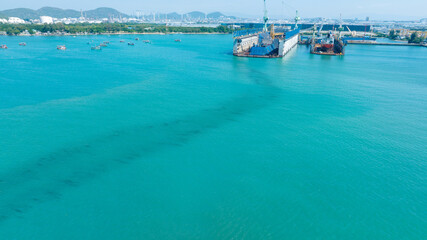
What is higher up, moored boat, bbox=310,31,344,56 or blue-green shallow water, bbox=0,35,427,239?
moored boat, bbox=310,31,344,56

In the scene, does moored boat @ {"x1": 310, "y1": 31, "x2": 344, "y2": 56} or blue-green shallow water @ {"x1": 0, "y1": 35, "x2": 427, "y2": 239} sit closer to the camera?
blue-green shallow water @ {"x1": 0, "y1": 35, "x2": 427, "y2": 239}

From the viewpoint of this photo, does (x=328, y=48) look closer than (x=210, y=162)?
No

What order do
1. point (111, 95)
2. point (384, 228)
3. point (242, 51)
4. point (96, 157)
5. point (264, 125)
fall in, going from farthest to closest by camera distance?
point (242, 51)
point (111, 95)
point (264, 125)
point (96, 157)
point (384, 228)

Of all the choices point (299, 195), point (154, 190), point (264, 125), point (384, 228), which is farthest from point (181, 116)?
point (384, 228)

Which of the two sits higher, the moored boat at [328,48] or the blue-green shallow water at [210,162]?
the moored boat at [328,48]

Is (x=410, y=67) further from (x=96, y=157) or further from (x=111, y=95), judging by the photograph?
(x=96, y=157)

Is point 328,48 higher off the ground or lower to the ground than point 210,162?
higher

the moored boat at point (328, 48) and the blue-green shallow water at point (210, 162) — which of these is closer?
the blue-green shallow water at point (210, 162)

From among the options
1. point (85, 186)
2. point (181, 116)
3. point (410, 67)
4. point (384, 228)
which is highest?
point (410, 67)
